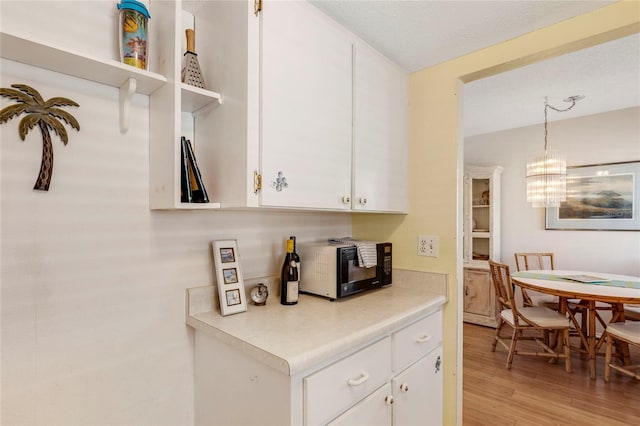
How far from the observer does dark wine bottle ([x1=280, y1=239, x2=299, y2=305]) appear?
149 centimetres

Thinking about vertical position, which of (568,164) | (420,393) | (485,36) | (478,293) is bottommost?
(478,293)

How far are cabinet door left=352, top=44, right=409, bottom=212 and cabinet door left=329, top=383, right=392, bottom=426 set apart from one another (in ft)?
2.53

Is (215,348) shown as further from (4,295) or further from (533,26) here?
(533,26)

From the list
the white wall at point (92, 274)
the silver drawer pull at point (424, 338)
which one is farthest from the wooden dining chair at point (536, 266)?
the white wall at point (92, 274)

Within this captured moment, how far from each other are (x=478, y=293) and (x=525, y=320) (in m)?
0.98

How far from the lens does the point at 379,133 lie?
1.69 metres

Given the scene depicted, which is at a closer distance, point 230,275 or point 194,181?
point 194,181

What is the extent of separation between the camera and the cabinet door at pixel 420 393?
1.38 meters

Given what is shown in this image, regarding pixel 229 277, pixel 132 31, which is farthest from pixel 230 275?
pixel 132 31

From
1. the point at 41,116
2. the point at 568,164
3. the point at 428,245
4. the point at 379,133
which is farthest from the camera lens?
the point at 568,164

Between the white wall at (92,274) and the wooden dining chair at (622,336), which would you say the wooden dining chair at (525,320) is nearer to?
the wooden dining chair at (622,336)

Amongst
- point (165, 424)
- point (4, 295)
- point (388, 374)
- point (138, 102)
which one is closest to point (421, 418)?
point (388, 374)

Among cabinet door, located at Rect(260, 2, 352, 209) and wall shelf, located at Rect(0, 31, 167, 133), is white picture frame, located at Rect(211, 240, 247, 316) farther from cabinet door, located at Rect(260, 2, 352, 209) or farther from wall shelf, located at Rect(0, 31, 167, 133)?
wall shelf, located at Rect(0, 31, 167, 133)

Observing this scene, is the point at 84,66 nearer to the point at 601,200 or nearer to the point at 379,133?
the point at 379,133
